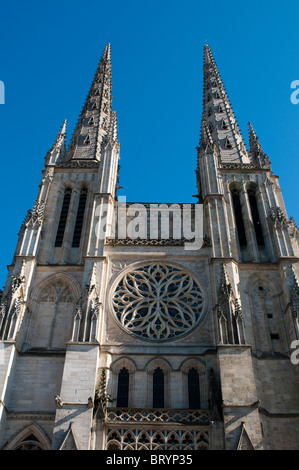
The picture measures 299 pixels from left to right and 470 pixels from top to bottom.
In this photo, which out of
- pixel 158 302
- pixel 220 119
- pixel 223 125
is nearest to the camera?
pixel 158 302

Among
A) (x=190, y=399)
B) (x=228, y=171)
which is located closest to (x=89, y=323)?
(x=190, y=399)

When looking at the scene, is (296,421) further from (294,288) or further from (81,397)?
(81,397)

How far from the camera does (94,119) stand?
30719mm

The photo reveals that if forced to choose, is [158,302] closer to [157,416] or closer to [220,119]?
[157,416]

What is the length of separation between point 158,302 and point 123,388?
3641mm

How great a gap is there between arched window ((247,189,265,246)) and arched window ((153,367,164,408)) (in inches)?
303

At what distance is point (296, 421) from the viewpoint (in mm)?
15656

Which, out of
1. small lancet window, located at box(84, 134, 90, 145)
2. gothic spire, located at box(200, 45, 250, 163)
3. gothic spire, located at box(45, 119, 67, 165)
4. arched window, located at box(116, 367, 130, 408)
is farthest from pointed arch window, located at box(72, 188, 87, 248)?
gothic spire, located at box(200, 45, 250, 163)

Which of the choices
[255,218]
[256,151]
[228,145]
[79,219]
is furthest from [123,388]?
[228,145]

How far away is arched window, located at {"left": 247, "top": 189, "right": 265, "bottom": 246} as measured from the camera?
21.8 meters

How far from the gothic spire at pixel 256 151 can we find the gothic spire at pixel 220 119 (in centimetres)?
57

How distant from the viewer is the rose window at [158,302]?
716 inches

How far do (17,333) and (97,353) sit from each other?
9.97 ft

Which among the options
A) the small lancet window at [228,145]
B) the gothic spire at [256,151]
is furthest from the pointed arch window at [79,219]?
the gothic spire at [256,151]
